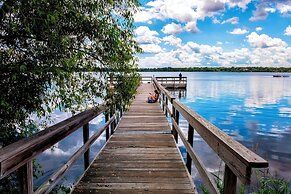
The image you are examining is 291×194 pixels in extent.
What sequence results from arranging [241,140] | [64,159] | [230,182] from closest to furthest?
1. [230,182]
2. [64,159]
3. [241,140]

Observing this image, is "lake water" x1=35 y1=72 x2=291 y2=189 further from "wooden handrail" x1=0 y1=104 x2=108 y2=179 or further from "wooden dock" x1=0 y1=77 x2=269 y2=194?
"wooden handrail" x1=0 y1=104 x2=108 y2=179

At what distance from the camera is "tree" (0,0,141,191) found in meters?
2.22

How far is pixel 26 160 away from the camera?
1.78m

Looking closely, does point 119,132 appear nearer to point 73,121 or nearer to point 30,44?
point 73,121

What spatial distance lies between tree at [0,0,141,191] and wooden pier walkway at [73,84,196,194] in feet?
3.59

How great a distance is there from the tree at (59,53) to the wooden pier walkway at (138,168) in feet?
3.59

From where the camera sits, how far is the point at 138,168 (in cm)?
375

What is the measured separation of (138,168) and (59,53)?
7.25ft

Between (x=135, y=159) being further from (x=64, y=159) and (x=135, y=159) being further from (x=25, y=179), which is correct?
(x=64, y=159)

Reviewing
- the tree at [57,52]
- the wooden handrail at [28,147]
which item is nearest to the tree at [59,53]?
the tree at [57,52]

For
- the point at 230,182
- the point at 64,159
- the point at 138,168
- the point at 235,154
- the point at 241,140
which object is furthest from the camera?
the point at 241,140

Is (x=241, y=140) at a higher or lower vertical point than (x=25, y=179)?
lower

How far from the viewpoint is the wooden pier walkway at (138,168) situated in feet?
10.1

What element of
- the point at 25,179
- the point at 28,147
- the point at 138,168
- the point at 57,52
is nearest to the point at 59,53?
the point at 57,52
